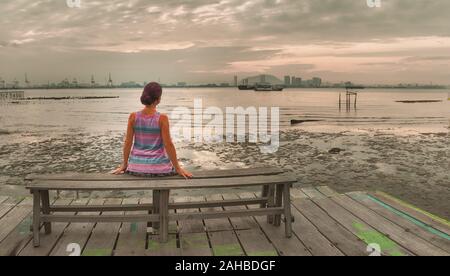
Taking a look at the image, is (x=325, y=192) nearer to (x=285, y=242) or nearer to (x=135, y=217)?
(x=285, y=242)

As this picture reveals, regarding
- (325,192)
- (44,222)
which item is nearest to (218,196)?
(325,192)

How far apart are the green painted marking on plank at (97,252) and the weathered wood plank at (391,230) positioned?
3.66m

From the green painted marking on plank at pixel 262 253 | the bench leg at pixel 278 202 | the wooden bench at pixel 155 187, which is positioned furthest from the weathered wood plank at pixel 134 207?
the green painted marking on plank at pixel 262 253

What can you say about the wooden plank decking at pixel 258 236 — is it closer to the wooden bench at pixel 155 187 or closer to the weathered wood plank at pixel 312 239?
the weathered wood plank at pixel 312 239

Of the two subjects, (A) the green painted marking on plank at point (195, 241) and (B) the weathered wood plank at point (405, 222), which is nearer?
(A) the green painted marking on plank at point (195, 241)

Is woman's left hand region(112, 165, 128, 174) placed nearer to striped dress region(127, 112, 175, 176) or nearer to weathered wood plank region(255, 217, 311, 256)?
striped dress region(127, 112, 175, 176)

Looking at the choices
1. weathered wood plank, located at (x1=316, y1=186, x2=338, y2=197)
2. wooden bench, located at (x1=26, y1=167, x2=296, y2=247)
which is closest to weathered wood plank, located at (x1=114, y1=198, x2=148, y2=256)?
wooden bench, located at (x1=26, y1=167, x2=296, y2=247)

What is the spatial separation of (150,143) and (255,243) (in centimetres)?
186

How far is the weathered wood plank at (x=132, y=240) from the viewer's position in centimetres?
448

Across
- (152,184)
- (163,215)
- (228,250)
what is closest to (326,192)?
(228,250)

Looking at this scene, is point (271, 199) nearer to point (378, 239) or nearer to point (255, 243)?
point (255, 243)

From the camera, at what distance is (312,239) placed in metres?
4.93
